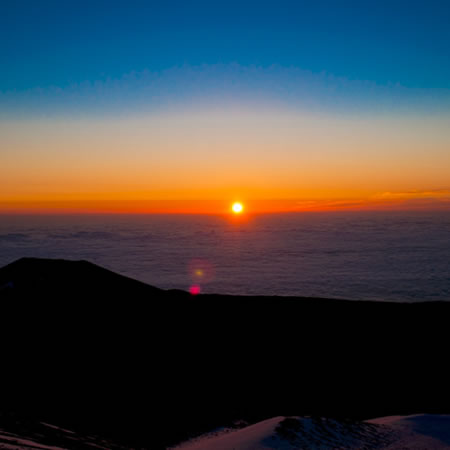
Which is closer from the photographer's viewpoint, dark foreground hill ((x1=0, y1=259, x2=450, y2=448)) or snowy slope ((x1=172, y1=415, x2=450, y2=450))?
snowy slope ((x1=172, y1=415, x2=450, y2=450))

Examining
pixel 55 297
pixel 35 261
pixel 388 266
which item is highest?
pixel 35 261

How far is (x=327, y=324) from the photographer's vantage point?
1125cm

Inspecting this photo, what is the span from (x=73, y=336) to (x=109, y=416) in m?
3.12

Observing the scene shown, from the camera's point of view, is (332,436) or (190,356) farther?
(190,356)

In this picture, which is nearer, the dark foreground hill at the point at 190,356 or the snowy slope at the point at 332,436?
the snowy slope at the point at 332,436

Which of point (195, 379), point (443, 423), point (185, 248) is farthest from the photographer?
point (185, 248)

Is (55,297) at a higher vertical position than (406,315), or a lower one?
higher

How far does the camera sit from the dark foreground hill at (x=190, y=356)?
24.0 ft

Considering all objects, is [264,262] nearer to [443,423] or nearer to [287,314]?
[287,314]

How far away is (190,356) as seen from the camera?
958 cm

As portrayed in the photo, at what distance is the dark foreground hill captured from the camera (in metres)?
7.31

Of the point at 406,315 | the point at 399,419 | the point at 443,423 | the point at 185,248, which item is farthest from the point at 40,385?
the point at 185,248

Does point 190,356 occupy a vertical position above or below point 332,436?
below

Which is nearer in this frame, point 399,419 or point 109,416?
point 399,419
